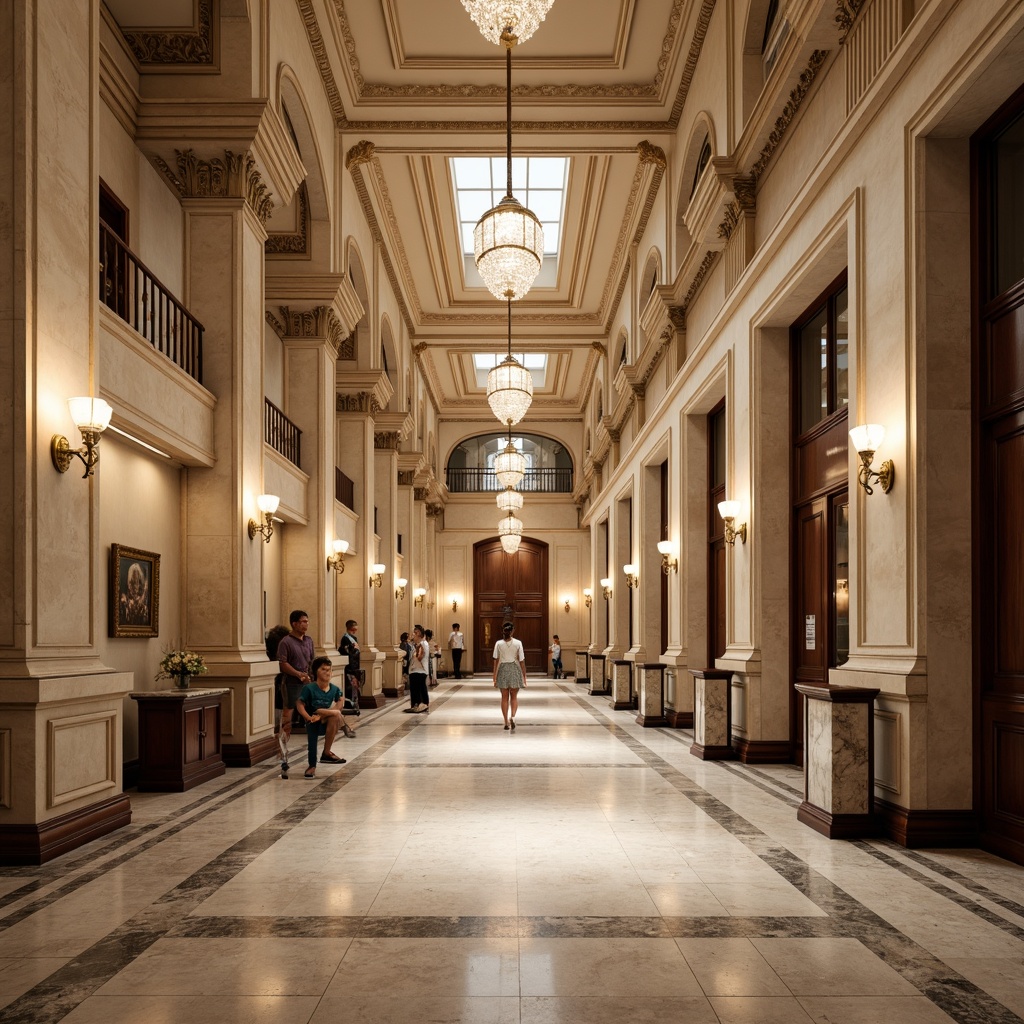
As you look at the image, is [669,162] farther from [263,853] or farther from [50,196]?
[263,853]

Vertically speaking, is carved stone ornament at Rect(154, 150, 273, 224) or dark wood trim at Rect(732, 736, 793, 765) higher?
carved stone ornament at Rect(154, 150, 273, 224)

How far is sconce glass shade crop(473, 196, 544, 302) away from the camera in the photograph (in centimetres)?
1040

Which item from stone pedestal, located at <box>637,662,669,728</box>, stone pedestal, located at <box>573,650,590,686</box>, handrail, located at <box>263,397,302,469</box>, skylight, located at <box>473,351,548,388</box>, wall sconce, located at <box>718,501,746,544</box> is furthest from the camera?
skylight, located at <box>473,351,548,388</box>

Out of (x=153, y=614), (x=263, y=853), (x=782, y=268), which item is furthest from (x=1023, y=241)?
(x=153, y=614)

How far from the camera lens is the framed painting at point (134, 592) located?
8836 mm

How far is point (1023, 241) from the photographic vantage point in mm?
5926

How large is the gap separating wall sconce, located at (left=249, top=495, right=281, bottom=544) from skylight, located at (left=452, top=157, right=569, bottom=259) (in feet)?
27.2

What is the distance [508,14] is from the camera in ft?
26.2

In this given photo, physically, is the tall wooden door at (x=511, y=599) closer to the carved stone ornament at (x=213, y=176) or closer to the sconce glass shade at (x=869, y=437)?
the carved stone ornament at (x=213, y=176)

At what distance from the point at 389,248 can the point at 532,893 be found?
1620 cm

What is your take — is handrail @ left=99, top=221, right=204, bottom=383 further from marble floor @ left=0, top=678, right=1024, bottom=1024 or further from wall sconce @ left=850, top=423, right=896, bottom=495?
wall sconce @ left=850, top=423, right=896, bottom=495

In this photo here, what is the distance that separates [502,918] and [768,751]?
242 inches

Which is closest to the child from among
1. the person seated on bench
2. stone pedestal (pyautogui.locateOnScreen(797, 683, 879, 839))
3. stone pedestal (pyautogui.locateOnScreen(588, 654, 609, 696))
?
stone pedestal (pyautogui.locateOnScreen(588, 654, 609, 696))

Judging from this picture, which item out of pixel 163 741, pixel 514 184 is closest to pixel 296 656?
pixel 163 741
